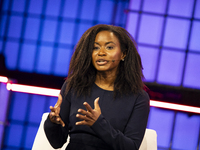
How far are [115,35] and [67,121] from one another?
1.86 ft

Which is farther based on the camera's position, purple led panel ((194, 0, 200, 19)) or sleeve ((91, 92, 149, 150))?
purple led panel ((194, 0, 200, 19))

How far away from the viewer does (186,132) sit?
331 centimetres

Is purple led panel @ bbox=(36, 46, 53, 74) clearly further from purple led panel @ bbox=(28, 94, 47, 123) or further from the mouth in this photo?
the mouth

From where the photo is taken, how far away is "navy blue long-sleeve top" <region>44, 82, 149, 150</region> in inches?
52.4

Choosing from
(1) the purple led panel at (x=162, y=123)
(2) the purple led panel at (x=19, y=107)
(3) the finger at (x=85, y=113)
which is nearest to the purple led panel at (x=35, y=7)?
(2) the purple led panel at (x=19, y=107)

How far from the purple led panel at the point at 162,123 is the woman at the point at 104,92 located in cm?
195

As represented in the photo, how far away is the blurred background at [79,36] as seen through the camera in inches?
127

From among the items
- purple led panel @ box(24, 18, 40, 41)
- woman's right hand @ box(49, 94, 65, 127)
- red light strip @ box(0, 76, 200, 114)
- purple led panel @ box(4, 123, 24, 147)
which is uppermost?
purple led panel @ box(24, 18, 40, 41)

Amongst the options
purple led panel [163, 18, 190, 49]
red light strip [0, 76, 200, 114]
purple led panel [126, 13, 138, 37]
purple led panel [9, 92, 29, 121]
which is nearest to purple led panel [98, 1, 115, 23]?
purple led panel [126, 13, 138, 37]

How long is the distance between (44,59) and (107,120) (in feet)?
7.19

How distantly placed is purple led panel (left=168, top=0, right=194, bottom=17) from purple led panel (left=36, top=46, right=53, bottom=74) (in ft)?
5.39

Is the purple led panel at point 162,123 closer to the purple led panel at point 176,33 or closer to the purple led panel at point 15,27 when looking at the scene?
the purple led panel at point 176,33

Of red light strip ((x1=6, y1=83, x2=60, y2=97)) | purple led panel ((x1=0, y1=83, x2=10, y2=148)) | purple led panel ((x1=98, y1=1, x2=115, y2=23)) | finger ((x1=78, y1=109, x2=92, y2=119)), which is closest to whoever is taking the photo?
finger ((x1=78, y1=109, x2=92, y2=119))

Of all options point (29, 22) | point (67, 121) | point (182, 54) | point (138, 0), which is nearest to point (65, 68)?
point (29, 22)
